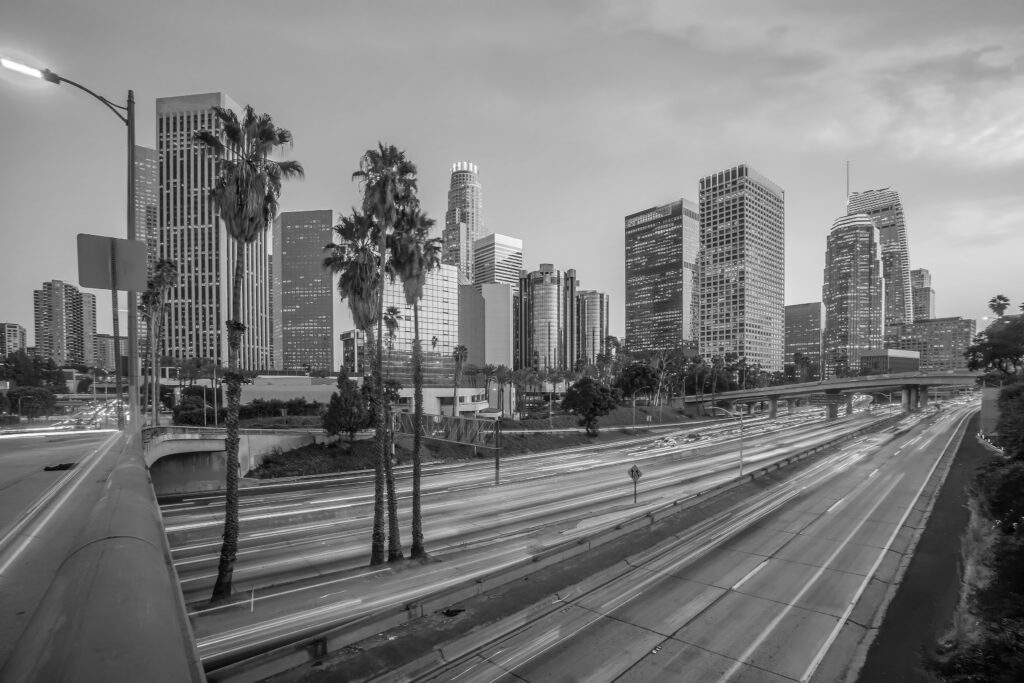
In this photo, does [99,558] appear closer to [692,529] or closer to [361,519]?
[692,529]

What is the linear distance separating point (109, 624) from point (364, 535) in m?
24.1

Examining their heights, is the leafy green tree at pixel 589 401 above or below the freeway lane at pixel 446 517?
above

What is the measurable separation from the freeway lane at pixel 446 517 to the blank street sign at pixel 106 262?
14.2m

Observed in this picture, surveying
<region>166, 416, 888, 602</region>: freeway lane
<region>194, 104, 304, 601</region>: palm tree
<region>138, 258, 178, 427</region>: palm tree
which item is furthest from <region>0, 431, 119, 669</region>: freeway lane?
<region>138, 258, 178, 427</region>: palm tree

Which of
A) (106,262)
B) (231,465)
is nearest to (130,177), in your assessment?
(106,262)

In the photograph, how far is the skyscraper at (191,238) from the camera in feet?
404

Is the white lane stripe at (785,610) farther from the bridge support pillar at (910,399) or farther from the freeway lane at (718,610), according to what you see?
the bridge support pillar at (910,399)

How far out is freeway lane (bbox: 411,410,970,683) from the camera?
37.5 ft

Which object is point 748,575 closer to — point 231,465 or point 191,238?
point 231,465

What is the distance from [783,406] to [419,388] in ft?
572

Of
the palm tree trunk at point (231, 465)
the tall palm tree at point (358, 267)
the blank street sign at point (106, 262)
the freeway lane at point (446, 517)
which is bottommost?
the freeway lane at point (446, 517)

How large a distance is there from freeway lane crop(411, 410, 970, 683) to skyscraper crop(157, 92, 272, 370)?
124518mm

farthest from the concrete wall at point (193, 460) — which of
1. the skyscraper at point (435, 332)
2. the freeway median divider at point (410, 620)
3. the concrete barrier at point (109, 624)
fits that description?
the skyscraper at point (435, 332)

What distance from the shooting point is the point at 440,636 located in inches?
464
